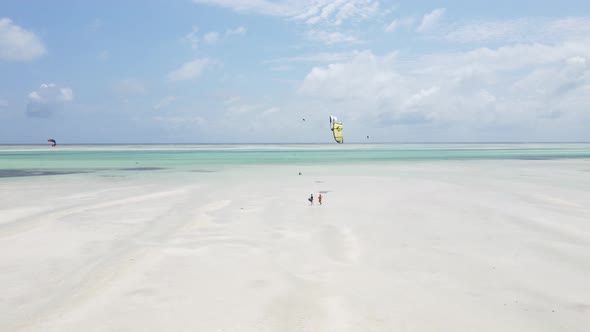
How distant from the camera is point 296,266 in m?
11.7

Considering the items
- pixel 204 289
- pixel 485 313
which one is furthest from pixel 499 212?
pixel 204 289

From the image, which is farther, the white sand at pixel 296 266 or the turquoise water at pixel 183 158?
the turquoise water at pixel 183 158

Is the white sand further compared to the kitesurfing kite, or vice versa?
the kitesurfing kite

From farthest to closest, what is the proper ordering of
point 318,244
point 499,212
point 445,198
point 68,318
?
1. point 445,198
2. point 499,212
3. point 318,244
4. point 68,318

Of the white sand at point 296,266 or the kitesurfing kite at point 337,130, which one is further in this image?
the kitesurfing kite at point 337,130

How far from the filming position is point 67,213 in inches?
792

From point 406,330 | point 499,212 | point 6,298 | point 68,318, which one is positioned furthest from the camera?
point 499,212

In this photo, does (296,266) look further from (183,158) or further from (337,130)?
(183,158)

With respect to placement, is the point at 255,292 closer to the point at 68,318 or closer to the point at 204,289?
the point at 204,289

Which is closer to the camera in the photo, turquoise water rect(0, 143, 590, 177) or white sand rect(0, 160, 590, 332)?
white sand rect(0, 160, 590, 332)

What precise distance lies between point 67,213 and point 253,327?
1608 cm

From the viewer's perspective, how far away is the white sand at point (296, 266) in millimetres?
8406

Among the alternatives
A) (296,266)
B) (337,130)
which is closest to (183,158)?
(337,130)

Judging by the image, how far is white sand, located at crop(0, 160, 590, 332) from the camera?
8.41 m
